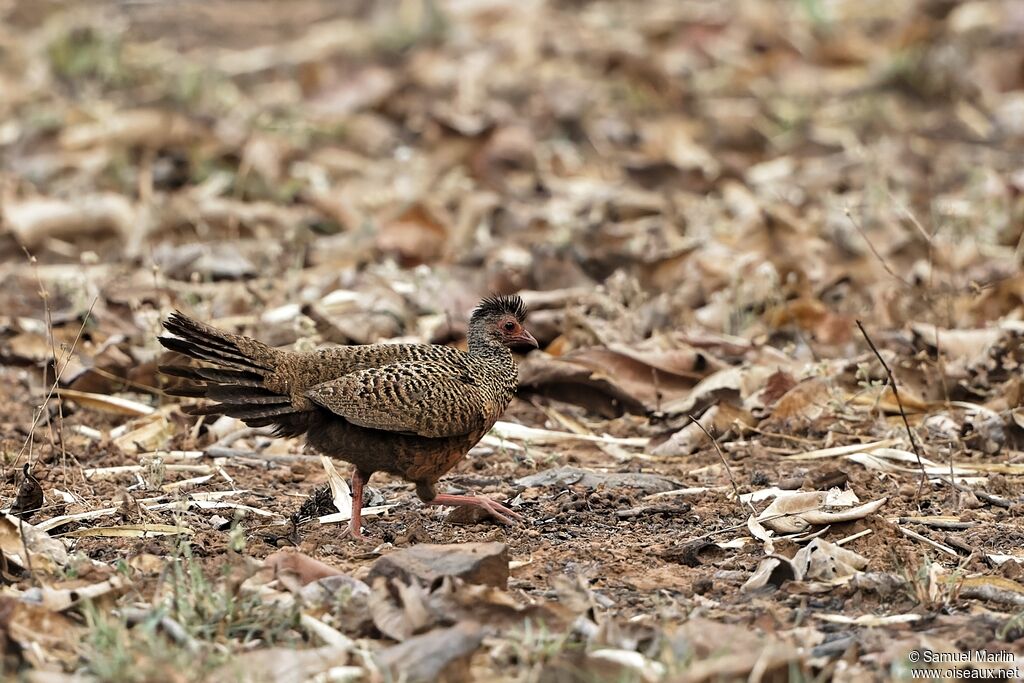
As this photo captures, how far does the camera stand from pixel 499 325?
5984mm

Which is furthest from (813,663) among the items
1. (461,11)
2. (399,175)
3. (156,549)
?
(461,11)

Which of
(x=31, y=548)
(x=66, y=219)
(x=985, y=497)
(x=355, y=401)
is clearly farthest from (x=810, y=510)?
(x=66, y=219)

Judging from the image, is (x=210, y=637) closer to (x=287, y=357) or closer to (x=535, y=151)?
(x=287, y=357)

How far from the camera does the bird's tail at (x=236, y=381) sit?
5.30 m

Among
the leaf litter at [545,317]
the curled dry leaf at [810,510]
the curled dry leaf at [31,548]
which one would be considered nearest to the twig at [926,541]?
the leaf litter at [545,317]

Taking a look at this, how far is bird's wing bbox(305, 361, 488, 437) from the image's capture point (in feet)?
17.4

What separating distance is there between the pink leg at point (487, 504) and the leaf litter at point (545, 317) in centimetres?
8

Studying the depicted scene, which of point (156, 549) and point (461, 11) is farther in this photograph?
point (461, 11)

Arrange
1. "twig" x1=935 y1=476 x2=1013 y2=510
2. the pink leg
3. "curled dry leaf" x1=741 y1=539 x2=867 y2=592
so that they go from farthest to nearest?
"twig" x1=935 y1=476 x2=1013 y2=510
the pink leg
"curled dry leaf" x1=741 y1=539 x2=867 y2=592

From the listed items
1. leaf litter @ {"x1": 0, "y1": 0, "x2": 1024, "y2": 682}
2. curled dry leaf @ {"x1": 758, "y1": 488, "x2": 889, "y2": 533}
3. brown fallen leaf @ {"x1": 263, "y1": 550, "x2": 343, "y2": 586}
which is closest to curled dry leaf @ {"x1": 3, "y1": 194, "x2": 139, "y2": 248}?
leaf litter @ {"x1": 0, "y1": 0, "x2": 1024, "y2": 682}

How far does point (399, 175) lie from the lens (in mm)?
10656

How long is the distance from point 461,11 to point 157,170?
4.64m

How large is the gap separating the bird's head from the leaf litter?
1.70ft

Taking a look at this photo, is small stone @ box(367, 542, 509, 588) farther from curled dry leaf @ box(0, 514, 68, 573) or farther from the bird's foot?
curled dry leaf @ box(0, 514, 68, 573)
